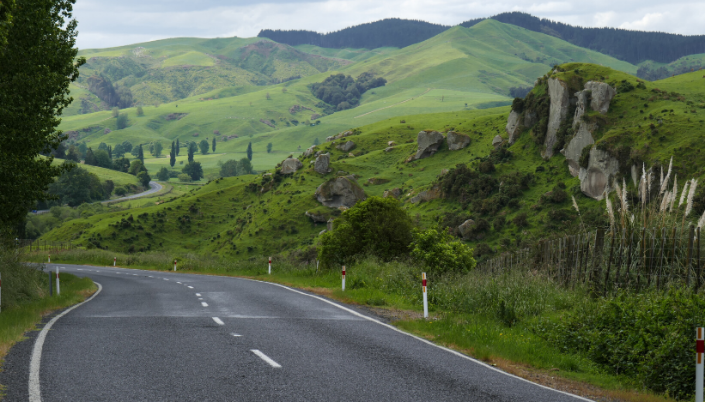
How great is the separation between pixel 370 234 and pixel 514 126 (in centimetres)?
8306

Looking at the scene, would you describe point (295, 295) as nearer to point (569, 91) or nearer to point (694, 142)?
point (694, 142)

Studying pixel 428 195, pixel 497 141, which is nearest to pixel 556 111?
pixel 497 141

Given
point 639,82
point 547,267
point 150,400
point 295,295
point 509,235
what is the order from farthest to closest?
point 639,82 < point 509,235 < point 295,295 < point 547,267 < point 150,400

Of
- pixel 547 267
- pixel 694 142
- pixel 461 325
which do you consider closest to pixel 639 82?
pixel 694 142

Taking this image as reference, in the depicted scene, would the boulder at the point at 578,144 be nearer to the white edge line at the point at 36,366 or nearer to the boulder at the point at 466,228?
the boulder at the point at 466,228

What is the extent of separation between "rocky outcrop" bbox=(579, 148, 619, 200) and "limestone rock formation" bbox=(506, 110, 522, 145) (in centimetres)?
2759

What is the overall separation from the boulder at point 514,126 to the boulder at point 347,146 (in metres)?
56.1

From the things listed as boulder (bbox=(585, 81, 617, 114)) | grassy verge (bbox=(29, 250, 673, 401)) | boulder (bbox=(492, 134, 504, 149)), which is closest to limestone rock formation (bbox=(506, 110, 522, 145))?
boulder (bbox=(492, 134, 504, 149))

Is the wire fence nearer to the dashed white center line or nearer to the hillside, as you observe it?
the dashed white center line

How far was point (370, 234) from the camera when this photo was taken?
32.1m

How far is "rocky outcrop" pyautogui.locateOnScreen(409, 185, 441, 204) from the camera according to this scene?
10181cm

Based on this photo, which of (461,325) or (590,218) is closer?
(461,325)

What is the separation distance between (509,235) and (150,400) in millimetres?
73831

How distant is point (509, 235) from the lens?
7731 centimetres
